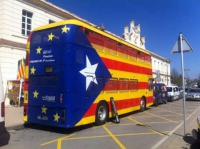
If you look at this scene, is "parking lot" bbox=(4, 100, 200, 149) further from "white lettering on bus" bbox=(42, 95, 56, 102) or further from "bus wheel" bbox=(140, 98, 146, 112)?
"bus wheel" bbox=(140, 98, 146, 112)

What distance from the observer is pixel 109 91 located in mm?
10688

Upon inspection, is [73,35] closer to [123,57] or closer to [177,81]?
[123,57]

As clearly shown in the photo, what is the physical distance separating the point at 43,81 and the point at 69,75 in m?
1.29

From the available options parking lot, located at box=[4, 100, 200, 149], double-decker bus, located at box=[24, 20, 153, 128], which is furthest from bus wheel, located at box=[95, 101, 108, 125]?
parking lot, located at box=[4, 100, 200, 149]

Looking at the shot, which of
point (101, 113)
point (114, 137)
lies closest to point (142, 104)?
point (101, 113)

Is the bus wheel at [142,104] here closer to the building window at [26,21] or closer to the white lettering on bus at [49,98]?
the white lettering on bus at [49,98]

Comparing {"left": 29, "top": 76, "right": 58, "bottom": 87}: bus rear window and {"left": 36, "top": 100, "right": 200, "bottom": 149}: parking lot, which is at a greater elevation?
{"left": 29, "top": 76, "right": 58, "bottom": 87}: bus rear window

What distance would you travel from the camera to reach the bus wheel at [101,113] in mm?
9705

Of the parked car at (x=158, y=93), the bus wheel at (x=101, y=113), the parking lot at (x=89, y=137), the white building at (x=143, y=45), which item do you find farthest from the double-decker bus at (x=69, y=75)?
the white building at (x=143, y=45)

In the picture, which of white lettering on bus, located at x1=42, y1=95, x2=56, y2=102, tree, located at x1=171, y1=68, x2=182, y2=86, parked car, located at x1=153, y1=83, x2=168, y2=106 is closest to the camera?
white lettering on bus, located at x1=42, y1=95, x2=56, y2=102

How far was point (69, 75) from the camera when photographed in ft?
26.7

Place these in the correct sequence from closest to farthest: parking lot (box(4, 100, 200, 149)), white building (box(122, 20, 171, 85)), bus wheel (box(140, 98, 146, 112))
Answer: parking lot (box(4, 100, 200, 149)) < bus wheel (box(140, 98, 146, 112)) < white building (box(122, 20, 171, 85))

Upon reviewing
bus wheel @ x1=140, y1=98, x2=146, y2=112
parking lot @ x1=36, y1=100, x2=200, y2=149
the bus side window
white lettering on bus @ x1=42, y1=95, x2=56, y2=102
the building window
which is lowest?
parking lot @ x1=36, y1=100, x2=200, y2=149

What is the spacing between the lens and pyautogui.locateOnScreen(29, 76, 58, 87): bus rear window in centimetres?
846
